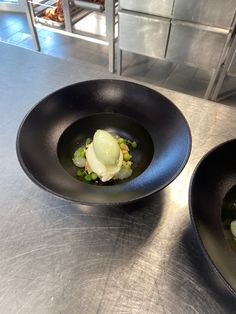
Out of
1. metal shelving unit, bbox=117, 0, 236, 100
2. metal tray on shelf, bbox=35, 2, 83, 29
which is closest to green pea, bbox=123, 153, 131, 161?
metal shelving unit, bbox=117, 0, 236, 100

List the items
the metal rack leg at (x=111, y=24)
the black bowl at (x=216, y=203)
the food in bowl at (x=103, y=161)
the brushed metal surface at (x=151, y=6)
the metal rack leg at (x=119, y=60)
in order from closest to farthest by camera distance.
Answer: the black bowl at (x=216, y=203)
the food in bowl at (x=103, y=161)
the brushed metal surface at (x=151, y=6)
the metal rack leg at (x=111, y=24)
the metal rack leg at (x=119, y=60)

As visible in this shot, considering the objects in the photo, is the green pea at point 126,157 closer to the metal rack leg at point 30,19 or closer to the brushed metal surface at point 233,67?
the brushed metal surface at point 233,67

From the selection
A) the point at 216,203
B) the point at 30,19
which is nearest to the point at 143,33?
the point at 30,19

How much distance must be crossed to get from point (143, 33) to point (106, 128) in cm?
108

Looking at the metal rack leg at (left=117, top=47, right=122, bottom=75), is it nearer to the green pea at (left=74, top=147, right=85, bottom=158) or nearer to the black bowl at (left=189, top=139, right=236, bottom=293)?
the green pea at (left=74, top=147, right=85, bottom=158)

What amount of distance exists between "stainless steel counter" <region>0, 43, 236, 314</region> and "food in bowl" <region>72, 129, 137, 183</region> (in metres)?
0.08

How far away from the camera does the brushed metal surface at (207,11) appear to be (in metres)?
1.24

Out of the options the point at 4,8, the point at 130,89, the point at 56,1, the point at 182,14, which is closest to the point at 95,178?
the point at 130,89

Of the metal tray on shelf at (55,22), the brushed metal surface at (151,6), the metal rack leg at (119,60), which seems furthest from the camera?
the metal tray on shelf at (55,22)

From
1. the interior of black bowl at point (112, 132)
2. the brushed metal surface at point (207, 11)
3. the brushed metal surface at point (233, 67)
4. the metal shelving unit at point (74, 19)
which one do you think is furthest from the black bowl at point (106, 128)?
the metal shelving unit at point (74, 19)

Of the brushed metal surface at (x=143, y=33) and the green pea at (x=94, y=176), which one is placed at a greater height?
the green pea at (x=94, y=176)

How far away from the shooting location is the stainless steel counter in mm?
447

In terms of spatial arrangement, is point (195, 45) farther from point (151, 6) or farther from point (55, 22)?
point (55, 22)

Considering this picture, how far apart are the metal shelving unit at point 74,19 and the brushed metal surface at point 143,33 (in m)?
0.10
